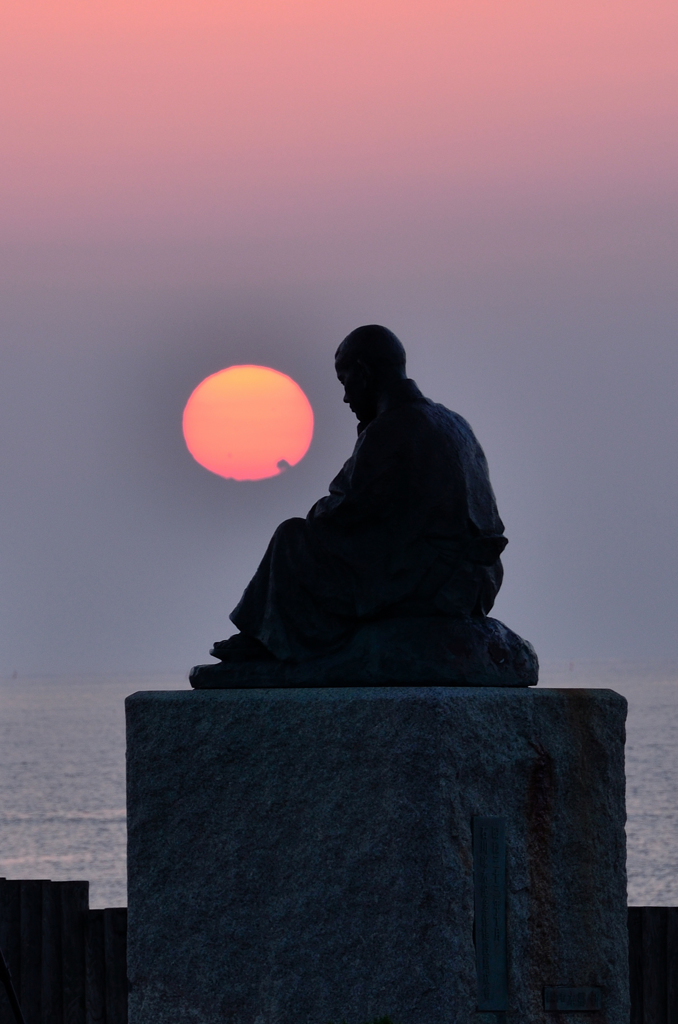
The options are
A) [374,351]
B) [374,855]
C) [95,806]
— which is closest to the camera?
[374,855]

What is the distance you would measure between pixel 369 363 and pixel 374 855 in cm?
204

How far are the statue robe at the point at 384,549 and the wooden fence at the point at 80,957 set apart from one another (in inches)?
98.2

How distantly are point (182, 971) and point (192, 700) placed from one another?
1.05 meters

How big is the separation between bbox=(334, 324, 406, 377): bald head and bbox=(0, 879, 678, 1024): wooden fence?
321 centimetres

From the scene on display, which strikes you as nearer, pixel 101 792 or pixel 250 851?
pixel 250 851

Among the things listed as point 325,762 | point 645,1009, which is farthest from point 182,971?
point 645,1009

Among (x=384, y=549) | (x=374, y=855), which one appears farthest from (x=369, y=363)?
(x=374, y=855)

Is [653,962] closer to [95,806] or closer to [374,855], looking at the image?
[374,855]

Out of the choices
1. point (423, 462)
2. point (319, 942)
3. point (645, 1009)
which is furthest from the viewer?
point (645, 1009)

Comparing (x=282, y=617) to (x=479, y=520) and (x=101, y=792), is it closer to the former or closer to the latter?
(x=479, y=520)

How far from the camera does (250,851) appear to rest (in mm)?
6859

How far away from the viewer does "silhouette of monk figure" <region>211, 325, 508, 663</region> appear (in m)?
7.17

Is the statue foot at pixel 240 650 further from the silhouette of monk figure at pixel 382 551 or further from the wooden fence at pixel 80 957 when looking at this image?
the wooden fence at pixel 80 957

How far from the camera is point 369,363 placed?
7430 mm
